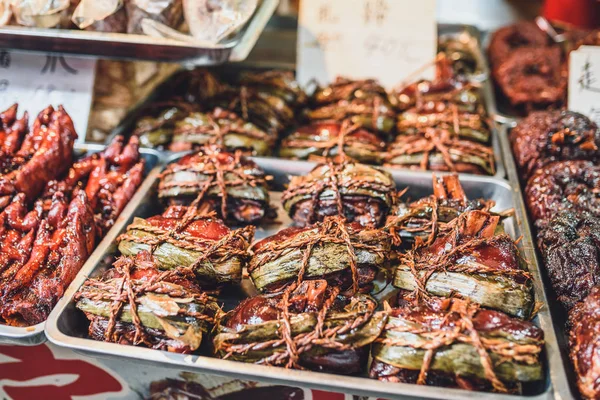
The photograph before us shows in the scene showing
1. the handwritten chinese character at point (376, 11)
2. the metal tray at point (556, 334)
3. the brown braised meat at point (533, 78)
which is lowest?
the metal tray at point (556, 334)

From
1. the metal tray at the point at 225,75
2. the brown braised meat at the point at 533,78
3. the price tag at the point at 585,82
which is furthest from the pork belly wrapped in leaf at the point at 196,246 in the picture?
the brown braised meat at the point at 533,78

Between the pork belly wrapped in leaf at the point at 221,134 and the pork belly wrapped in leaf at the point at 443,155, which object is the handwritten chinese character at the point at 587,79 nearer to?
the pork belly wrapped in leaf at the point at 443,155

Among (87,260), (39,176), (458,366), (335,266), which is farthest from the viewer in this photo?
(39,176)

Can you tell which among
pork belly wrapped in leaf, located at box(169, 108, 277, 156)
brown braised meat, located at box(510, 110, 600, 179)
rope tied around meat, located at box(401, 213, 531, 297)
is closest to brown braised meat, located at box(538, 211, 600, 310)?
rope tied around meat, located at box(401, 213, 531, 297)

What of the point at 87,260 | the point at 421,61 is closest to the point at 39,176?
the point at 87,260

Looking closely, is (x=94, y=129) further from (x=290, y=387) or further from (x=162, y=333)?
(x=290, y=387)

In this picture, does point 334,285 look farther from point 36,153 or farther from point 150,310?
point 36,153
